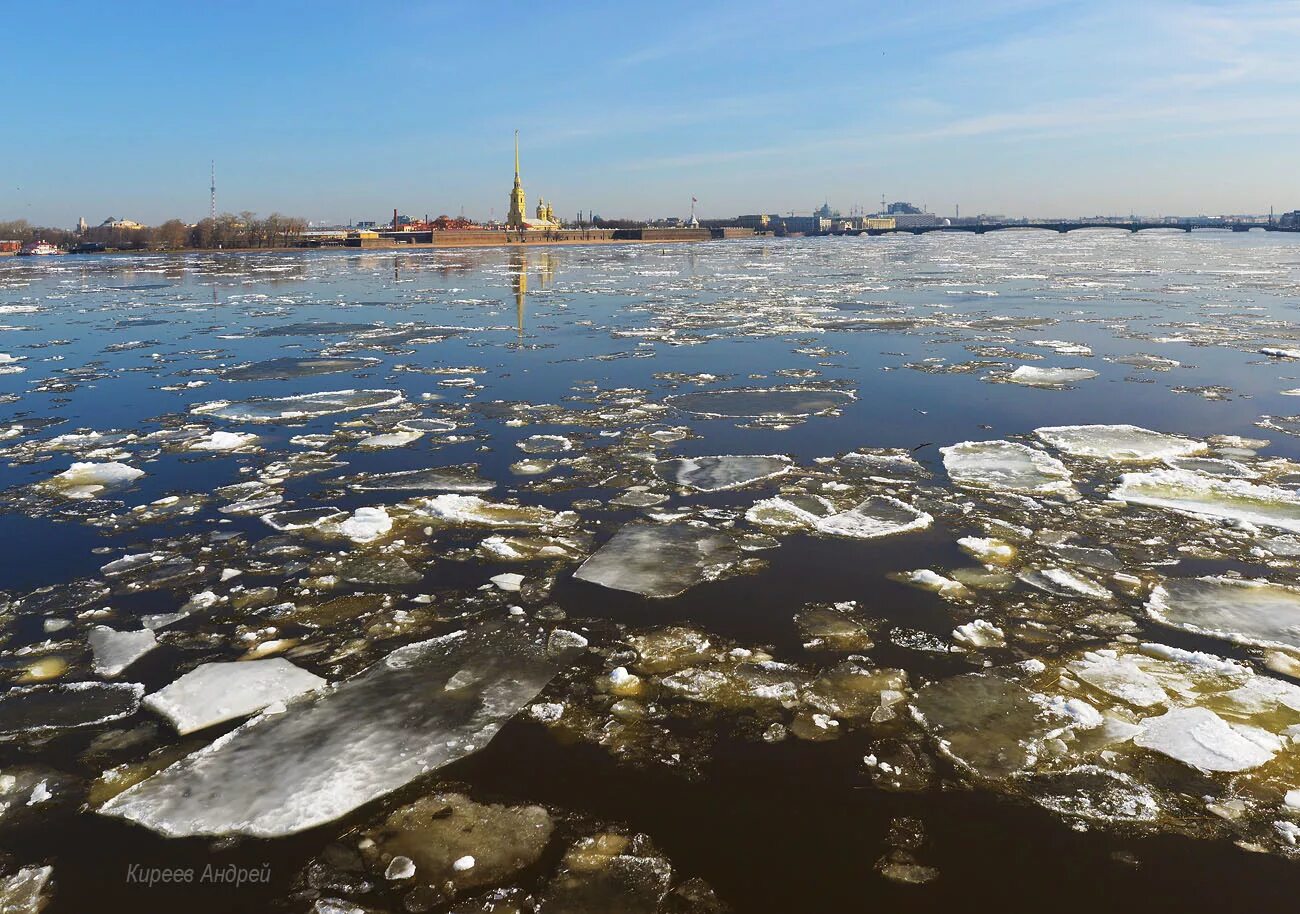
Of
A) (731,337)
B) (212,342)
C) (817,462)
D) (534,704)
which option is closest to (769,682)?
(534,704)

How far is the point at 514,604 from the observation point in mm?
4113

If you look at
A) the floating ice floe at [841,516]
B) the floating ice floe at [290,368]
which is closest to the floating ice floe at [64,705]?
A: the floating ice floe at [841,516]

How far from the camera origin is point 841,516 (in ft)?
17.3

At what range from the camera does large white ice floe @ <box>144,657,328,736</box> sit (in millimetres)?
3172

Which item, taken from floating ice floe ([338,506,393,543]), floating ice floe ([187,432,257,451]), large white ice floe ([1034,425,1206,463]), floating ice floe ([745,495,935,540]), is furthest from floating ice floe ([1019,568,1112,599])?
floating ice floe ([187,432,257,451])

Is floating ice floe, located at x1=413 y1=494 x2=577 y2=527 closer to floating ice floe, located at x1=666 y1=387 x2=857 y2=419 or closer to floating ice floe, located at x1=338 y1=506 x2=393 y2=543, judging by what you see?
floating ice floe, located at x1=338 y1=506 x2=393 y2=543

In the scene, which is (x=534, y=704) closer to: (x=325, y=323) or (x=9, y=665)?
(x=9, y=665)

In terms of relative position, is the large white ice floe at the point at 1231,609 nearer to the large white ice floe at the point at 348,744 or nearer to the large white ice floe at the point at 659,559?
the large white ice floe at the point at 659,559

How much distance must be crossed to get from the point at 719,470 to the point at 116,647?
13.5ft

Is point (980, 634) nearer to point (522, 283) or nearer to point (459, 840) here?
point (459, 840)

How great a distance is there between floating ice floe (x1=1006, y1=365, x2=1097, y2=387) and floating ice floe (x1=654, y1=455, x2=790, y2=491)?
482 cm

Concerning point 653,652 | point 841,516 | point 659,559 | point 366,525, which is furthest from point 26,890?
point 841,516

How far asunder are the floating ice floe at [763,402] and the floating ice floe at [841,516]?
264cm

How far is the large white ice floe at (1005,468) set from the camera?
5.84 metres
